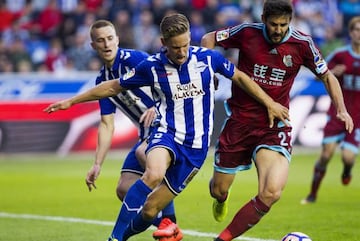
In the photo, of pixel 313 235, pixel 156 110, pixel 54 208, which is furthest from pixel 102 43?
pixel 54 208

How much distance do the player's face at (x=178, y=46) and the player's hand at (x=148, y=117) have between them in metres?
1.09

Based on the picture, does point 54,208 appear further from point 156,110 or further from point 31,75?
point 31,75

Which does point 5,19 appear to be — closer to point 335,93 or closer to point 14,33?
point 14,33

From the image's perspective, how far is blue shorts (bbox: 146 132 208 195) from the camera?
8.41m

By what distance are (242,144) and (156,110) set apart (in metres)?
1.02

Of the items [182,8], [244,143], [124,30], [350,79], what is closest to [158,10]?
[182,8]

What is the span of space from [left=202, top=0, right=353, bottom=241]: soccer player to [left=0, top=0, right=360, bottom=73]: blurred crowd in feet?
43.3

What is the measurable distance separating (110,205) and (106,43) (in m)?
4.21

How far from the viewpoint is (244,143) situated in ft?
29.9

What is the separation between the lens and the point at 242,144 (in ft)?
30.0

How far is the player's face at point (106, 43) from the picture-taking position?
376 inches

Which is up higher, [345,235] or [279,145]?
[279,145]

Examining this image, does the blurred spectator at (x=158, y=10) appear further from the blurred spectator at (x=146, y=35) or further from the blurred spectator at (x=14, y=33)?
the blurred spectator at (x=14, y=33)

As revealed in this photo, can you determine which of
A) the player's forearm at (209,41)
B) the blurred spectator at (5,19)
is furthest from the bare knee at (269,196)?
the blurred spectator at (5,19)
